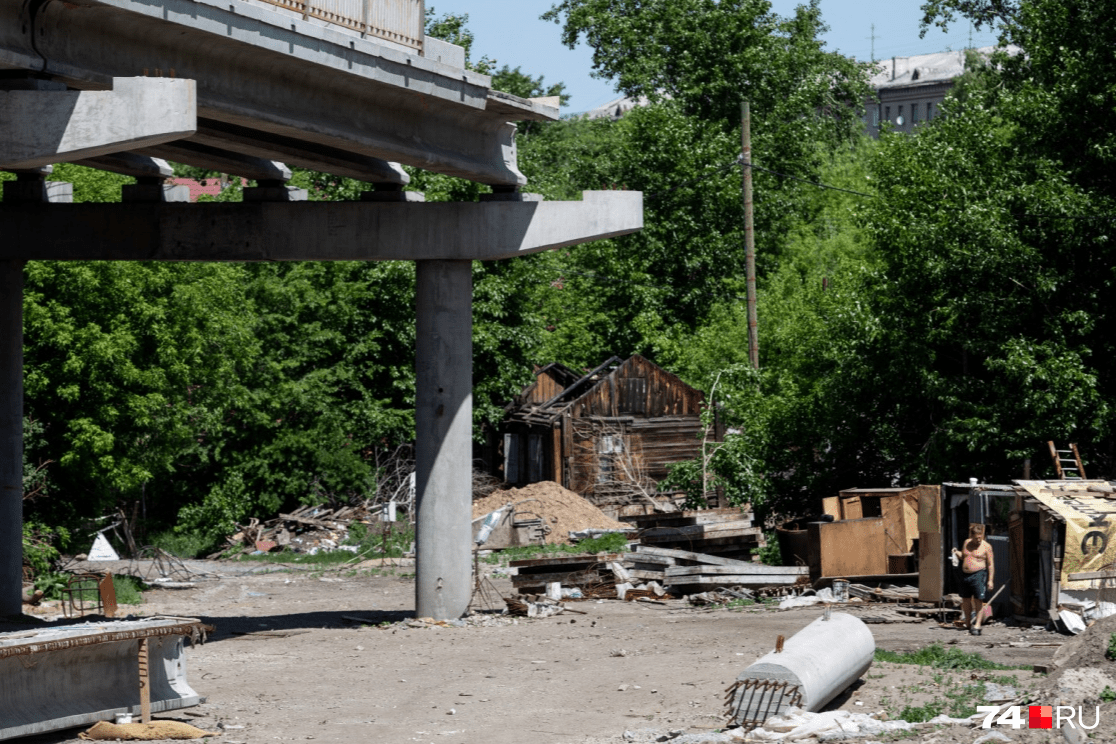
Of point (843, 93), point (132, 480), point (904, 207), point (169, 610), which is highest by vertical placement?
point (843, 93)

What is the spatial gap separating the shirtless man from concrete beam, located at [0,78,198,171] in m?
11.4

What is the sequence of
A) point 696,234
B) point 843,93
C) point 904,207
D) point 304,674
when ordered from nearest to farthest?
point 304,674, point 904,207, point 696,234, point 843,93

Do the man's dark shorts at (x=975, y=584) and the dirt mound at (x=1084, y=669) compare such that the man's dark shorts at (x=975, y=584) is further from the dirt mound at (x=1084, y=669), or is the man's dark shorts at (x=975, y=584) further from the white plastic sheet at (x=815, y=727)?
the white plastic sheet at (x=815, y=727)

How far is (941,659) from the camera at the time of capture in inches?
591

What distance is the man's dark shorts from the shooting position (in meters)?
17.8

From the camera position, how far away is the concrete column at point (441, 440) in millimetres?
19781

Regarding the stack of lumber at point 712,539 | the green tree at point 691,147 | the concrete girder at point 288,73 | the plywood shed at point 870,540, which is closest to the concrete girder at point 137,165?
the concrete girder at point 288,73

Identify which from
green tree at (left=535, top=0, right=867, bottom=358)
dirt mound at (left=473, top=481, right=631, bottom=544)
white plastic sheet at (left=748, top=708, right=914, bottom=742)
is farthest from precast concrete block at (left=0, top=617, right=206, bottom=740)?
green tree at (left=535, top=0, right=867, bottom=358)

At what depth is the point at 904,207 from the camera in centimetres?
2805

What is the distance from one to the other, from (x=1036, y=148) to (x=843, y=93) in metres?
34.2

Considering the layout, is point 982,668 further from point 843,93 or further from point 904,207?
point 843,93

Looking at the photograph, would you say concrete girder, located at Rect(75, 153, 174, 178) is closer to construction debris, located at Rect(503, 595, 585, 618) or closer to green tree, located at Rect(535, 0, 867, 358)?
construction debris, located at Rect(503, 595, 585, 618)

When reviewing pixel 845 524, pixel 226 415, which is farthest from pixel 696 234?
pixel 845 524

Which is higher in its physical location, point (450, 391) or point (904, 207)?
point (904, 207)
